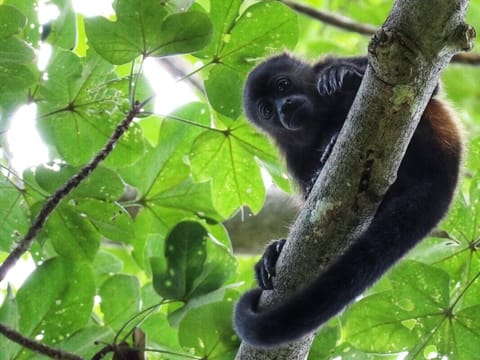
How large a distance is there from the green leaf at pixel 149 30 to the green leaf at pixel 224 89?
14.1 inches

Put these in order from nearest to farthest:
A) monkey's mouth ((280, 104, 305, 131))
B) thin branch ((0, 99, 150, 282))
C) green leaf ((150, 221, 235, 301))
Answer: thin branch ((0, 99, 150, 282)) < green leaf ((150, 221, 235, 301)) < monkey's mouth ((280, 104, 305, 131))

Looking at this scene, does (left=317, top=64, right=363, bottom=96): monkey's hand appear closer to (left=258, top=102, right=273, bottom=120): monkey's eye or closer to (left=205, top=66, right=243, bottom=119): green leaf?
(left=205, top=66, right=243, bottom=119): green leaf

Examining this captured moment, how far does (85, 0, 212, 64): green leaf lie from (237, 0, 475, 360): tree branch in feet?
1.94

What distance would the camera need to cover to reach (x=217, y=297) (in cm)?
244

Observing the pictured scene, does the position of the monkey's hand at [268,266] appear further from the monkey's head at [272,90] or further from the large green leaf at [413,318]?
the monkey's head at [272,90]

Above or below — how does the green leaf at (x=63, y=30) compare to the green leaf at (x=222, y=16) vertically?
below

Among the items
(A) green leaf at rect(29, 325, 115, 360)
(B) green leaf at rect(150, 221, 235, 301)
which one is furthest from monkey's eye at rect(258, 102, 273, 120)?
(A) green leaf at rect(29, 325, 115, 360)

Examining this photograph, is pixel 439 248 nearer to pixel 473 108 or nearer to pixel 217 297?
pixel 217 297

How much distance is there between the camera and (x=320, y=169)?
121 inches

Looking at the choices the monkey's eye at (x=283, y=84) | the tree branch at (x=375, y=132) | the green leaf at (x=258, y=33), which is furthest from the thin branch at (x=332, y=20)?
the tree branch at (x=375, y=132)

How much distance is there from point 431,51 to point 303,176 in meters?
1.84

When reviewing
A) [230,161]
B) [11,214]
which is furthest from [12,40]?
[230,161]

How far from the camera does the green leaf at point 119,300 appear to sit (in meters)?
2.61

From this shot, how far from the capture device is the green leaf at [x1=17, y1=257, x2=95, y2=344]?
238 cm
